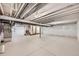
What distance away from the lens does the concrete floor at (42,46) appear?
1467 mm

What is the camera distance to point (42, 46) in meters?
1.58

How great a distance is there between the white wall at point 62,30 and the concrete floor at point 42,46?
0.08 metres

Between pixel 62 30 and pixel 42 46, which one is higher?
pixel 62 30

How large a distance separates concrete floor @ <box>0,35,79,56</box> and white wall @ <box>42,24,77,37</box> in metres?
0.08

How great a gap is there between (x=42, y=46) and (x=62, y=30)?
1.68ft

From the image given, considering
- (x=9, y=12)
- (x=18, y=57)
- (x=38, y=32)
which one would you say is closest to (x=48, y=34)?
(x=38, y=32)

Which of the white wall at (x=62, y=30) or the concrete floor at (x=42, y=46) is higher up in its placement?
the white wall at (x=62, y=30)

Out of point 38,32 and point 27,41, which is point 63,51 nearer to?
point 38,32

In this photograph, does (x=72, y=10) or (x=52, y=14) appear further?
(x=52, y=14)

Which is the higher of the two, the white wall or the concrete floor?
the white wall

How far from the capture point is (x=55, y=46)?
1.54 metres

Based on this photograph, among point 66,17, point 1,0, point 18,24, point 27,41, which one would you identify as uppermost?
point 1,0

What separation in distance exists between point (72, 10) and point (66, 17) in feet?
0.52

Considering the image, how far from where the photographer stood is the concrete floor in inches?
57.7
